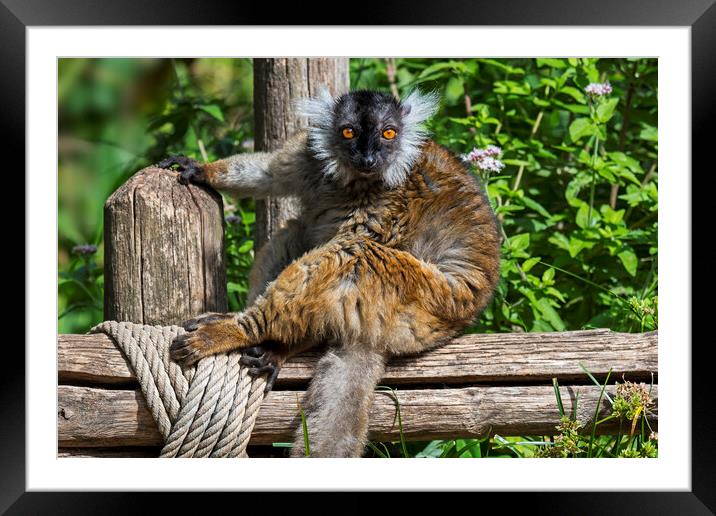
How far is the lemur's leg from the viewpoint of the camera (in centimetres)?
452

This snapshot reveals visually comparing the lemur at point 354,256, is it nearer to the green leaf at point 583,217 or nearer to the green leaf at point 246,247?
the green leaf at point 246,247

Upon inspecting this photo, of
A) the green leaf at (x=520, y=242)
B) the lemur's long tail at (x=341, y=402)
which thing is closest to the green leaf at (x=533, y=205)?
the green leaf at (x=520, y=242)

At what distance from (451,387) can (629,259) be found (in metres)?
2.23

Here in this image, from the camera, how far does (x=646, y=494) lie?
156 inches

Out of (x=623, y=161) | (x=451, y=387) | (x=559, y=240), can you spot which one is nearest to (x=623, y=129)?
(x=623, y=161)

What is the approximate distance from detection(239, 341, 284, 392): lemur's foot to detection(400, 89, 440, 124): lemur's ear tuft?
1.88 meters

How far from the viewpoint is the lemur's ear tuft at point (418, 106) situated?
5.50 meters

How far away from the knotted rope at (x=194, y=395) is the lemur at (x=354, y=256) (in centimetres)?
9

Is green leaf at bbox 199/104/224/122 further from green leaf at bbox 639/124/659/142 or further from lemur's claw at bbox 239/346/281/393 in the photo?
green leaf at bbox 639/124/659/142

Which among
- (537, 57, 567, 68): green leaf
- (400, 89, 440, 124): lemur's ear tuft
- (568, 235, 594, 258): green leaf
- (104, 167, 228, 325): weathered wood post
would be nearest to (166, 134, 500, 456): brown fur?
(400, 89, 440, 124): lemur's ear tuft

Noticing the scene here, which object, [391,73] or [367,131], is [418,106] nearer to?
[367,131]

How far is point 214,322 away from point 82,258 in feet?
8.03
